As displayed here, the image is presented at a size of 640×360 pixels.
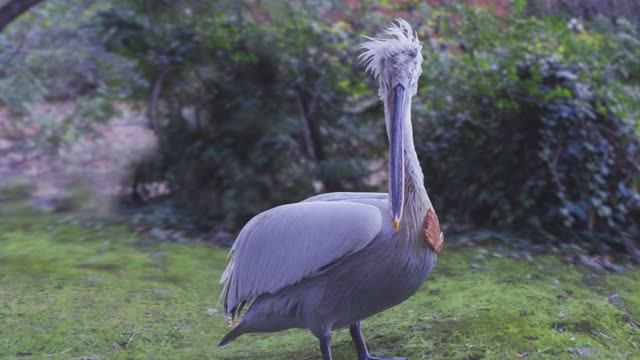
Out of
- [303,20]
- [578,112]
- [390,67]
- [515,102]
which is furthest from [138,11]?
[390,67]

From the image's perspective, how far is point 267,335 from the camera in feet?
13.5

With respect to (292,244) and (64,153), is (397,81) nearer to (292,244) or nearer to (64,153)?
(292,244)

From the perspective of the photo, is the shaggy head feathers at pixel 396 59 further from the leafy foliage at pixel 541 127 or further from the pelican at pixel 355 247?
the leafy foliage at pixel 541 127

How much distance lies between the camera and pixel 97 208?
7398 mm

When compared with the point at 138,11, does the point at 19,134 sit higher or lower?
lower

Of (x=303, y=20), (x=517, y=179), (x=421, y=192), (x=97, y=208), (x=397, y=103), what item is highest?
(x=303, y=20)

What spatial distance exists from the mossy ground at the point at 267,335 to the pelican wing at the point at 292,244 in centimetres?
54

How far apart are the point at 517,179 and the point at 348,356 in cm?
305

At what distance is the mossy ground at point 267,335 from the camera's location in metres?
3.46

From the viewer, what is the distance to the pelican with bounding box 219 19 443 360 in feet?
9.39

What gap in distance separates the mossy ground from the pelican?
1.66 feet

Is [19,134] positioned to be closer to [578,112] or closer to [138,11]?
[138,11]

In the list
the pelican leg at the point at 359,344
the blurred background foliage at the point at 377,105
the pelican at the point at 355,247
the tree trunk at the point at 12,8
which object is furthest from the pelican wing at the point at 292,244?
the tree trunk at the point at 12,8

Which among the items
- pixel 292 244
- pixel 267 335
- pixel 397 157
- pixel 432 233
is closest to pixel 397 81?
pixel 397 157
